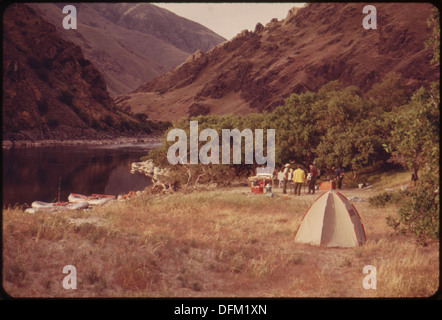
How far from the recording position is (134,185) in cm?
5194

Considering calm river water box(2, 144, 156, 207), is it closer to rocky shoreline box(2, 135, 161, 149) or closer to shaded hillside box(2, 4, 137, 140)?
rocky shoreline box(2, 135, 161, 149)

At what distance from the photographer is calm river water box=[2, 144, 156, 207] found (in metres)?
43.8

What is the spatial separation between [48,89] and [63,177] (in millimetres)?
79983

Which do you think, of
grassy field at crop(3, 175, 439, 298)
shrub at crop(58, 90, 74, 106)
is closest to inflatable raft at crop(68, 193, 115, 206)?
grassy field at crop(3, 175, 439, 298)

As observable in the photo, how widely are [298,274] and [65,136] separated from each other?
106700mm

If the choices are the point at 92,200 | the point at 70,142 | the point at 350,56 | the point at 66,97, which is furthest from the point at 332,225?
the point at 350,56

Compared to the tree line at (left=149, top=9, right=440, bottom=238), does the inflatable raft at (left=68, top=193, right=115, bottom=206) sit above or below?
below

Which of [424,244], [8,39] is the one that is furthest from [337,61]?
[424,244]

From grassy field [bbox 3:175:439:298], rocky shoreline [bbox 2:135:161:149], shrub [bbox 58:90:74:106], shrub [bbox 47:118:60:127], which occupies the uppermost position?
shrub [bbox 58:90:74:106]

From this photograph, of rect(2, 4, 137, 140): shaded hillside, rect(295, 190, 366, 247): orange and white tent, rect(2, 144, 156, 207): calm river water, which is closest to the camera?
rect(295, 190, 366, 247): orange and white tent

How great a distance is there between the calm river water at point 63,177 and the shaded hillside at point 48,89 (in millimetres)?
31202

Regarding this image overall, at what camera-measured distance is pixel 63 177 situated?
173ft

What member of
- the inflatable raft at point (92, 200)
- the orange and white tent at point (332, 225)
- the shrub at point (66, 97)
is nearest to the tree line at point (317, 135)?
the inflatable raft at point (92, 200)

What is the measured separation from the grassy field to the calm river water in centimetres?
2911
